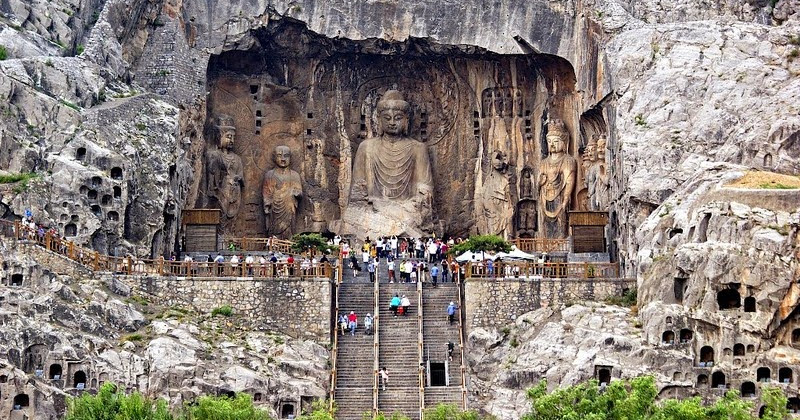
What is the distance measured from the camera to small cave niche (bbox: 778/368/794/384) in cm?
7150

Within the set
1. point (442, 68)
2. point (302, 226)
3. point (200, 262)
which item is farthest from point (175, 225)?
point (442, 68)

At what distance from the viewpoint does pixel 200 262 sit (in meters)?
78.9

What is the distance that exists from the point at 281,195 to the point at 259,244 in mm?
4939

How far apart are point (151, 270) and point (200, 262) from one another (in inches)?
82.9

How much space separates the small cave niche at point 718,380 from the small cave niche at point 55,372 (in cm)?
2341

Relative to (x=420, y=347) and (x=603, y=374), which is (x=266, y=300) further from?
(x=603, y=374)

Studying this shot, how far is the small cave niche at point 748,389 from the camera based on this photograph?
71.8 m

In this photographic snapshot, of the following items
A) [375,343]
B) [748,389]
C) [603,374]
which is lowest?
[748,389]

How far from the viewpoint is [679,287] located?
243 feet

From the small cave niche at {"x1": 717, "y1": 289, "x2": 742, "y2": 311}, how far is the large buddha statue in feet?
69.1

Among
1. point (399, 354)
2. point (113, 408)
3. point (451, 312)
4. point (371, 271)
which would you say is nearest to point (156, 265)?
point (371, 271)

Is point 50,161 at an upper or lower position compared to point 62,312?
upper

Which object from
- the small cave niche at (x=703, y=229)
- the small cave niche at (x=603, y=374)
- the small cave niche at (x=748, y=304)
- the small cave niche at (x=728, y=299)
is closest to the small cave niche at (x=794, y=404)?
the small cave niche at (x=748, y=304)

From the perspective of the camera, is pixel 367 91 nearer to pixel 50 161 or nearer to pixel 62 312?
pixel 50 161
